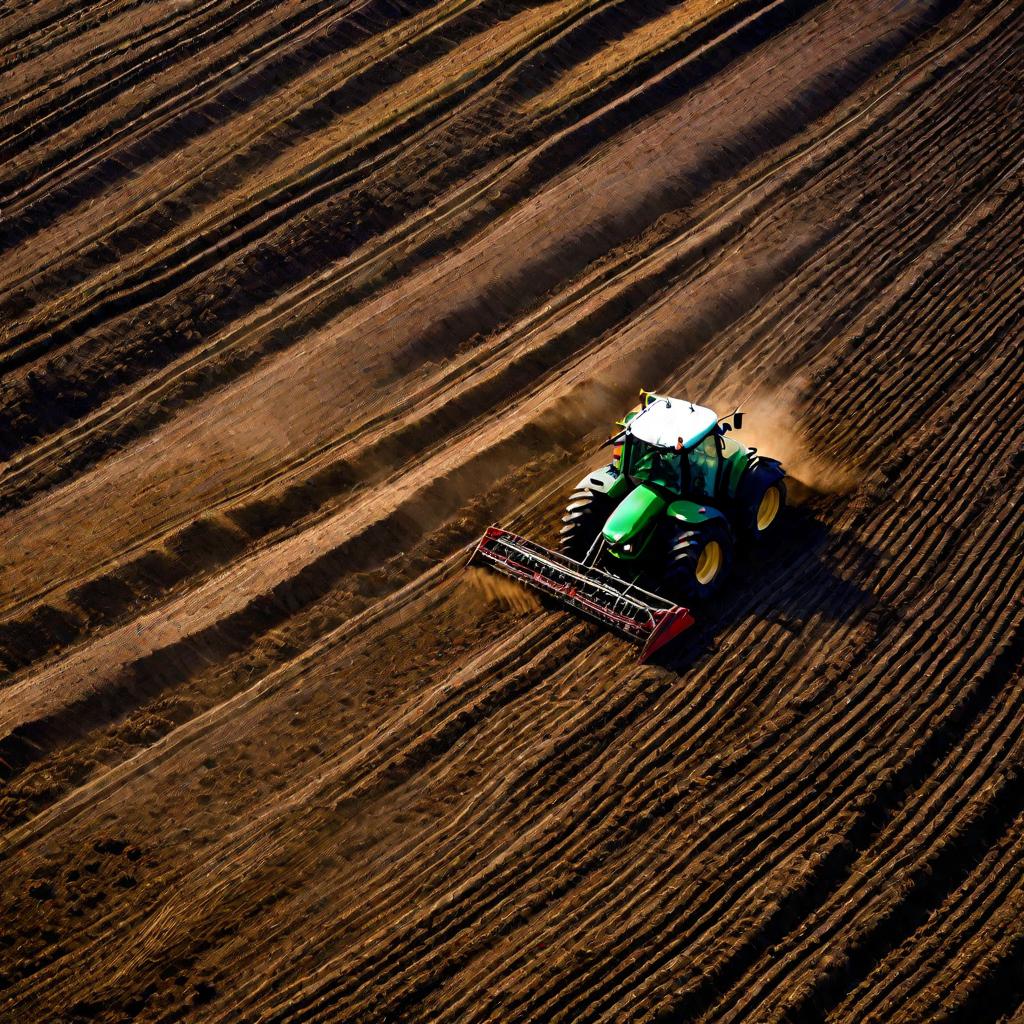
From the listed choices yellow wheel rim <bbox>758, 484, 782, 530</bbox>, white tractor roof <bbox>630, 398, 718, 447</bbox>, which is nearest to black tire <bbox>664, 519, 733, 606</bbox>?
yellow wheel rim <bbox>758, 484, 782, 530</bbox>

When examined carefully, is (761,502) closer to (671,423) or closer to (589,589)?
(671,423)

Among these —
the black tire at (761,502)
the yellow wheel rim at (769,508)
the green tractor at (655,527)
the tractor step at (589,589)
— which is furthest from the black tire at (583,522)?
the yellow wheel rim at (769,508)

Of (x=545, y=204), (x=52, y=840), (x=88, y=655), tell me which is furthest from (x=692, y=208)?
(x=52, y=840)

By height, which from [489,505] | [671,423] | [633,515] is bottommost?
[633,515]

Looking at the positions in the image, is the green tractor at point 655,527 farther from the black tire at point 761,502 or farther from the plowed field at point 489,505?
the plowed field at point 489,505

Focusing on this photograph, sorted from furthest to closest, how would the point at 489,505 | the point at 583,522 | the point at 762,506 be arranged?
the point at 489,505 → the point at 762,506 → the point at 583,522

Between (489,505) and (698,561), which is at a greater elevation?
(489,505)

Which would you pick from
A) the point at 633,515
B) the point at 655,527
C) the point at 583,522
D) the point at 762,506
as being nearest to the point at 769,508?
the point at 762,506
